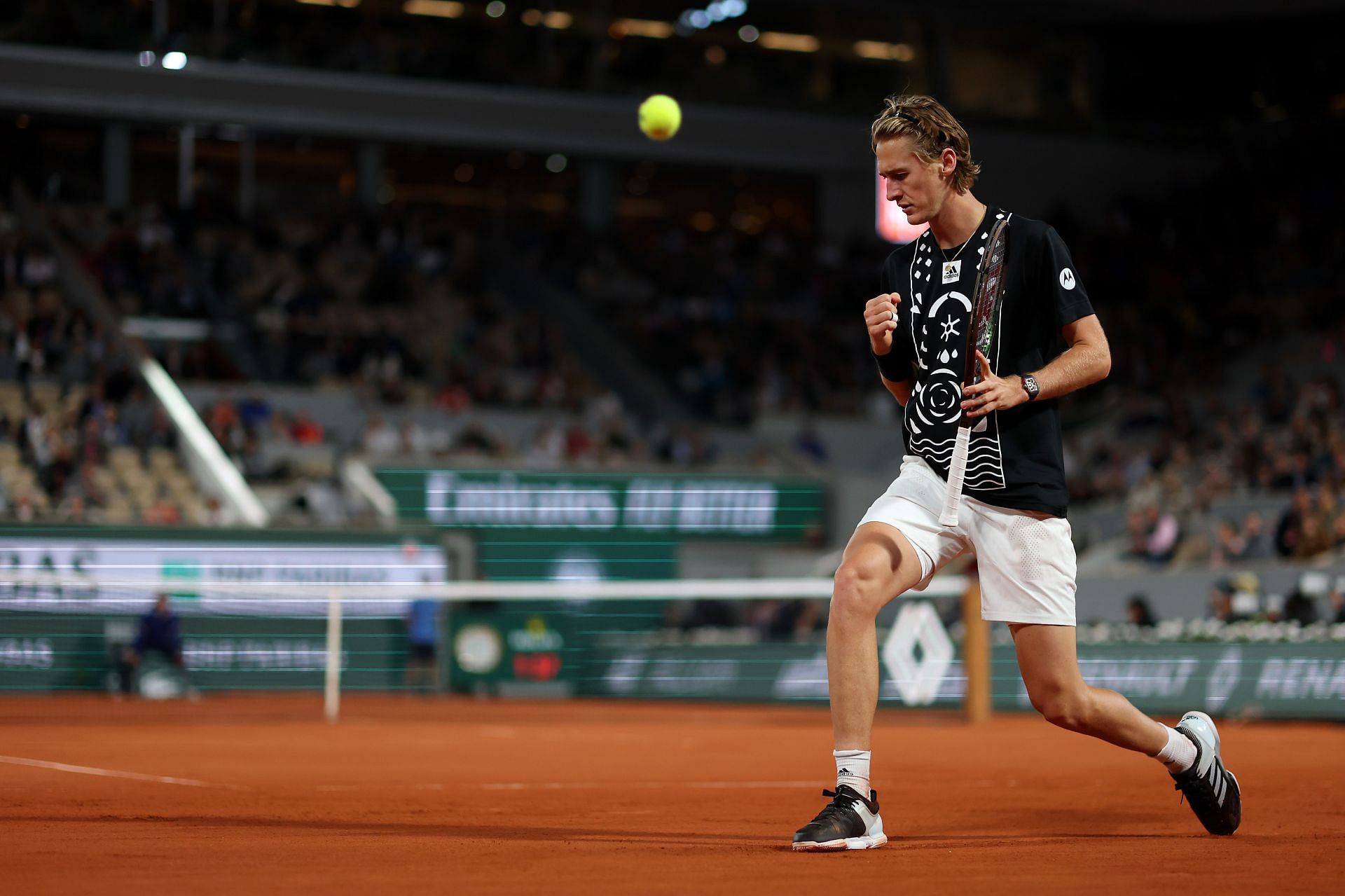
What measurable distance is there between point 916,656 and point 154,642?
26.4 feet

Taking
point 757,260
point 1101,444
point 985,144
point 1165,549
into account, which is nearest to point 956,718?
point 1165,549

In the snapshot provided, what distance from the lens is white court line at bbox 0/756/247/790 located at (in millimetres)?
7660

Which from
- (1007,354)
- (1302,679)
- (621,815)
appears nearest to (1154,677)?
(1302,679)

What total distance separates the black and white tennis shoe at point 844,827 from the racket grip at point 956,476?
0.89m

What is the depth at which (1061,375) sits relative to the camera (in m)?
5.20

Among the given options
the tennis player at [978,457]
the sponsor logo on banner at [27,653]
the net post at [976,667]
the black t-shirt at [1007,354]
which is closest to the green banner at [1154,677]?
the net post at [976,667]

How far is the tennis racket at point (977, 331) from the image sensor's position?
5246mm

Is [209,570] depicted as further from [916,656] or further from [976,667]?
[976,667]

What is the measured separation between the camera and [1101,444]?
24797mm

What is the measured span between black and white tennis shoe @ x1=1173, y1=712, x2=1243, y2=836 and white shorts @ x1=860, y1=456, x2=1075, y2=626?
72cm

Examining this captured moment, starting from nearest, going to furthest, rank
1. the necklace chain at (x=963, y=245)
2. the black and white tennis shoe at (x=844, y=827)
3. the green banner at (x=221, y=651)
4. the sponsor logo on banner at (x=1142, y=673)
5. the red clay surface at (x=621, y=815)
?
the red clay surface at (x=621, y=815) → the black and white tennis shoe at (x=844, y=827) → the necklace chain at (x=963, y=245) → the sponsor logo on banner at (x=1142, y=673) → the green banner at (x=221, y=651)

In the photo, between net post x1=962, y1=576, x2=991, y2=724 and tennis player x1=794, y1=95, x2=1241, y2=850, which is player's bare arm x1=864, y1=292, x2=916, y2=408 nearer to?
tennis player x1=794, y1=95, x2=1241, y2=850

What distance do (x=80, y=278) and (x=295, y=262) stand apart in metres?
3.70

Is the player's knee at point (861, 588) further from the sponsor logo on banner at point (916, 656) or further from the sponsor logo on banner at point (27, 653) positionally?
the sponsor logo on banner at point (27, 653)
